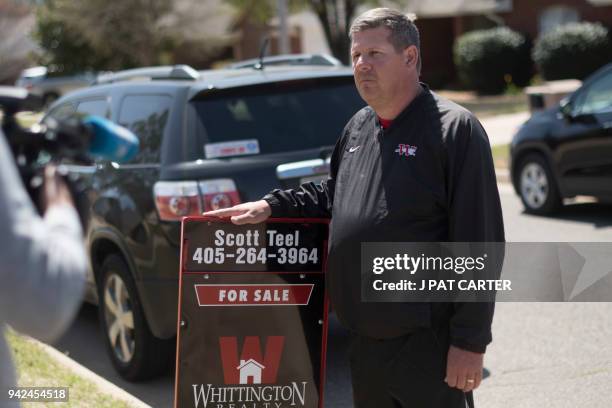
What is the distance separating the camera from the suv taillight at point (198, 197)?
549cm

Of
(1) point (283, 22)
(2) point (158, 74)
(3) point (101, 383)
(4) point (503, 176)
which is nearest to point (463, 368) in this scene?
(3) point (101, 383)

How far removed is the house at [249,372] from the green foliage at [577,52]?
23.0 m

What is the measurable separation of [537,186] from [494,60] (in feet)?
57.5

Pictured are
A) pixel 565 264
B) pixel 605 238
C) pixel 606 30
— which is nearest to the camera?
pixel 565 264

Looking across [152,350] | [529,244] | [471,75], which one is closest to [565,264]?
[529,244]

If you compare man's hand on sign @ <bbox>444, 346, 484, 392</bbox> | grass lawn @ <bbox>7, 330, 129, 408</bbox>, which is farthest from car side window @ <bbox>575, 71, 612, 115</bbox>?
man's hand on sign @ <bbox>444, 346, 484, 392</bbox>

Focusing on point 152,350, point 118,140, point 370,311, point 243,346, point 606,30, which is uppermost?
point 606,30

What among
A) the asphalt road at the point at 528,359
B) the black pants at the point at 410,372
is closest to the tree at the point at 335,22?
the asphalt road at the point at 528,359

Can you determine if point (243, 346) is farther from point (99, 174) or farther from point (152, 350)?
point (99, 174)

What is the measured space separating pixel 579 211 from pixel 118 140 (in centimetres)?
950

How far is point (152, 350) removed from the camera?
19.0 ft

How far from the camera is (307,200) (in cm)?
384

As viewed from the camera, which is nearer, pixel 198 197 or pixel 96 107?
pixel 198 197

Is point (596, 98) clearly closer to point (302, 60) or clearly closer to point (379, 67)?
point (302, 60)
